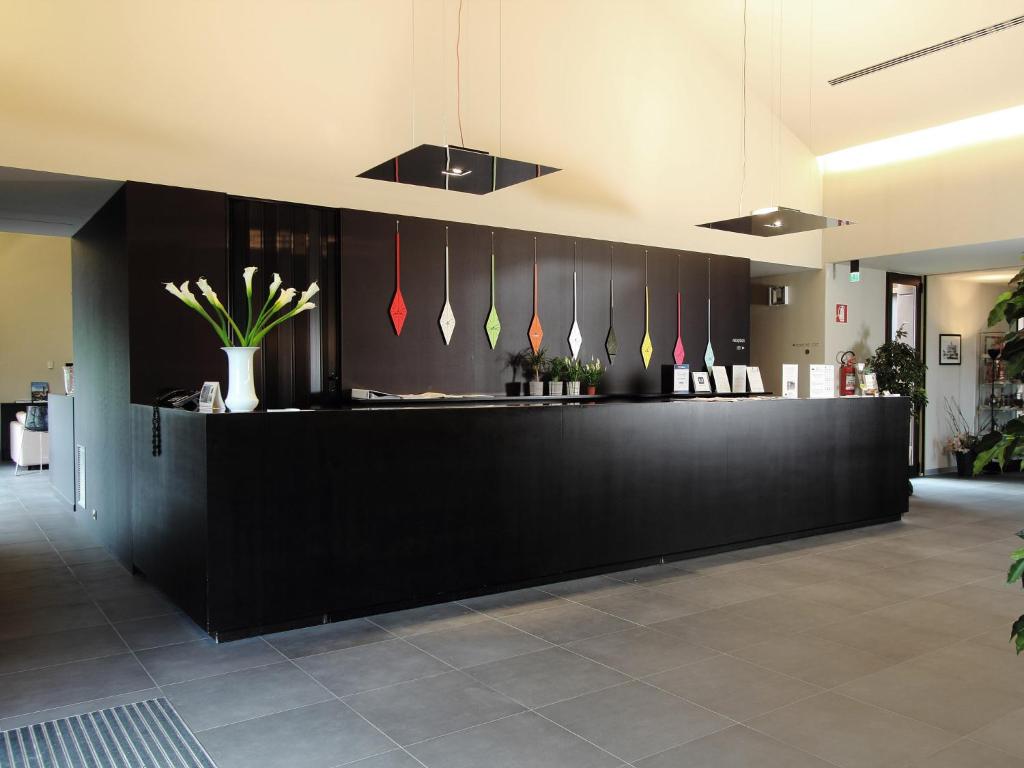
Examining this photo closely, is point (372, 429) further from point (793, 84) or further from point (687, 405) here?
point (793, 84)

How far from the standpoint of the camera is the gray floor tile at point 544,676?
3.24m

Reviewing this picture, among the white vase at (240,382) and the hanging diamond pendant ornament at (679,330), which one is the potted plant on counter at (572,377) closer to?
the hanging diamond pendant ornament at (679,330)

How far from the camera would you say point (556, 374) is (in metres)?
7.44

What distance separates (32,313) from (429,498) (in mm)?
11414

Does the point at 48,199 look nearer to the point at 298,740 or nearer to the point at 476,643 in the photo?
the point at 476,643

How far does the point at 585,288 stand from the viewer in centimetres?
789

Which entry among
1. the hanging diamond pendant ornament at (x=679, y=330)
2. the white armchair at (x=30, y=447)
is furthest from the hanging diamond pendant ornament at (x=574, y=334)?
the white armchair at (x=30, y=447)

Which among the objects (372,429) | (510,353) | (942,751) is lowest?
(942,751)

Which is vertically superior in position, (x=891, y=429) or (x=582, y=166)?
(x=582, y=166)

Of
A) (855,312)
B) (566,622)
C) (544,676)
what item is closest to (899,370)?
(855,312)

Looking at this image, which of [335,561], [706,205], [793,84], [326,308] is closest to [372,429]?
[335,561]

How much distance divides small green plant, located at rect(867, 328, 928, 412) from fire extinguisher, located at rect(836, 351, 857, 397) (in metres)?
0.21

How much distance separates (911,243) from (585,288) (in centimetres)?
405

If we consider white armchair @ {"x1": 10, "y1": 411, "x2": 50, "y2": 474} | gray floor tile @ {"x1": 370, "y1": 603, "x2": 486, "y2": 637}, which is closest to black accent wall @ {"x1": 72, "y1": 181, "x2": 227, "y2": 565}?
gray floor tile @ {"x1": 370, "y1": 603, "x2": 486, "y2": 637}
